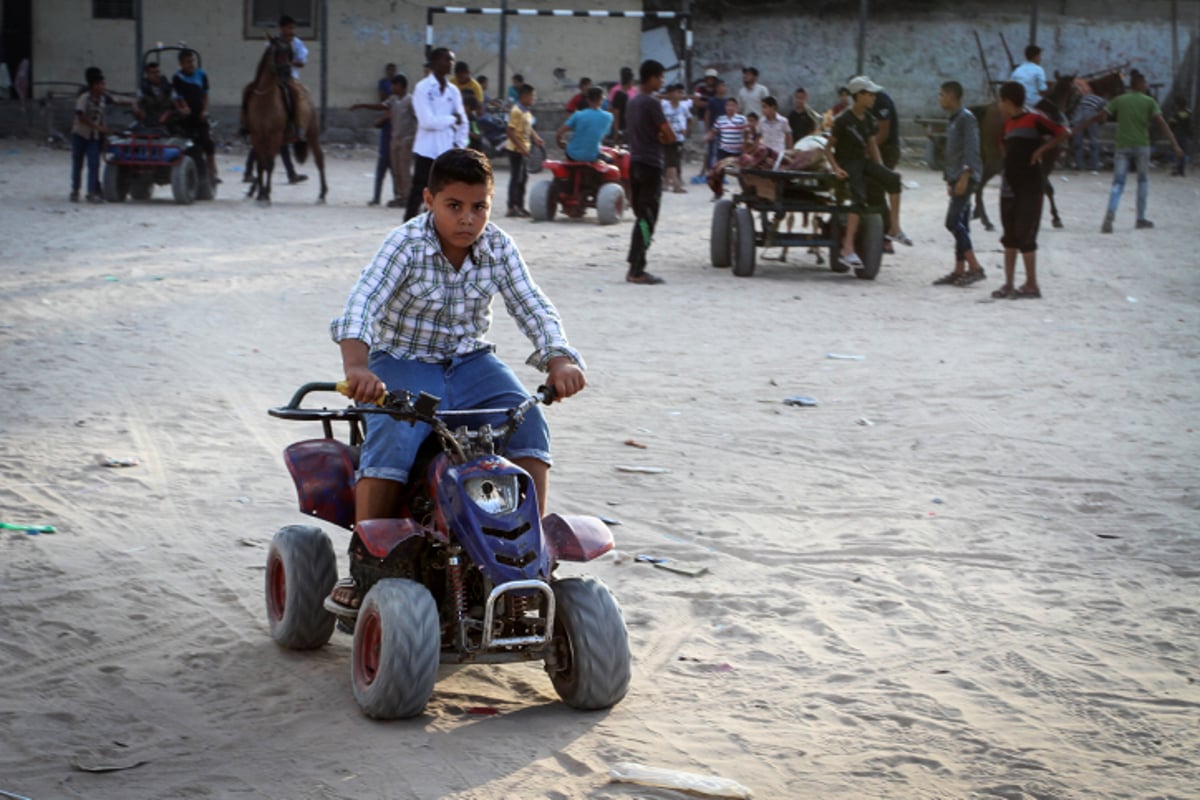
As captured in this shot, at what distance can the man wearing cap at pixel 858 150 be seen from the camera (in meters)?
14.0

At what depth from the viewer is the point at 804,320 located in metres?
11.6

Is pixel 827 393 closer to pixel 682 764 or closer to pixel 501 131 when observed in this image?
pixel 682 764

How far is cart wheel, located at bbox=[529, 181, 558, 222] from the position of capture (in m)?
18.7

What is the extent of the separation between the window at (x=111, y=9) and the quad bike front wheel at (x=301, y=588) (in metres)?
27.7

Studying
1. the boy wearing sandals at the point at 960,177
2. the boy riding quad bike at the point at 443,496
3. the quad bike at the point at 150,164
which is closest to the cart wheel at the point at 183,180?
the quad bike at the point at 150,164

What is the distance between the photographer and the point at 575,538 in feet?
13.3

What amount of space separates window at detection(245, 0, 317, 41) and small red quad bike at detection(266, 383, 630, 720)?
89.0 feet

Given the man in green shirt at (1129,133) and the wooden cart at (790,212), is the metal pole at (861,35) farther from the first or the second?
the wooden cart at (790,212)

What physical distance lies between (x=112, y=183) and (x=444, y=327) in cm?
1539

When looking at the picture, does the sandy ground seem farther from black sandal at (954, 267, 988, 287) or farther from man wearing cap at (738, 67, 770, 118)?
man wearing cap at (738, 67, 770, 118)

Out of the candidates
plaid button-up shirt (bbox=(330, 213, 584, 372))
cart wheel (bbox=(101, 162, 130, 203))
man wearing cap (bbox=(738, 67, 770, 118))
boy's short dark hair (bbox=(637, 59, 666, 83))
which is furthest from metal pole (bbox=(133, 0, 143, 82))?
plaid button-up shirt (bbox=(330, 213, 584, 372))

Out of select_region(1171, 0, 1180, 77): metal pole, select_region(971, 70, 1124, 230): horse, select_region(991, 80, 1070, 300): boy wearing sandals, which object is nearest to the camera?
select_region(991, 80, 1070, 300): boy wearing sandals

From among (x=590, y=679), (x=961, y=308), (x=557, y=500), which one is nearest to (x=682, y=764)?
(x=590, y=679)

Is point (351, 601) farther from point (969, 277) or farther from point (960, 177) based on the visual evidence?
point (969, 277)
